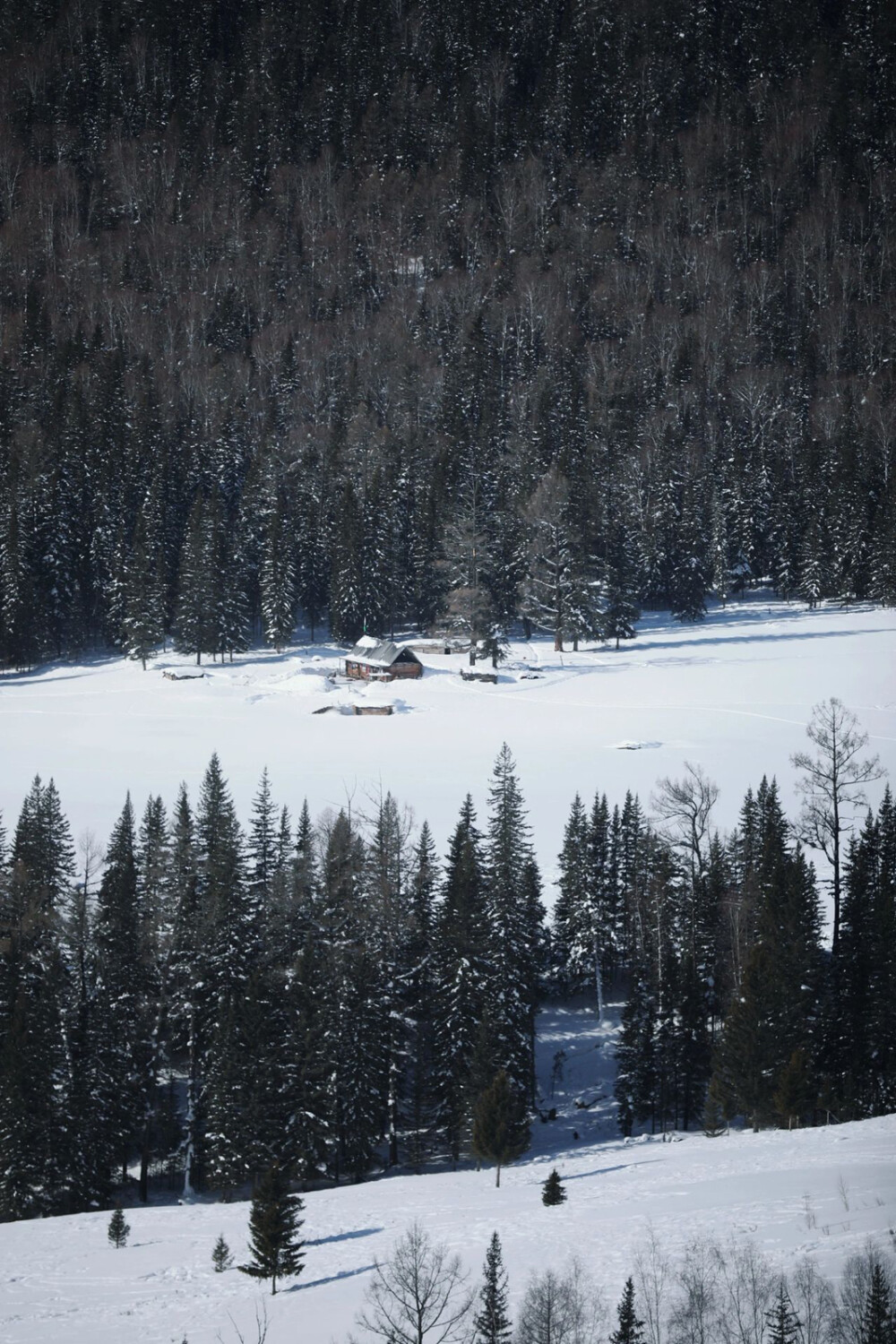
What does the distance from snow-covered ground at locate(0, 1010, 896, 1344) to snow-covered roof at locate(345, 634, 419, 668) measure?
161 ft

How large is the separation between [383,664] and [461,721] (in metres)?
11.7

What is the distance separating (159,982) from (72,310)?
13049 cm

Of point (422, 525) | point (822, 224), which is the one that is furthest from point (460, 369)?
point (822, 224)

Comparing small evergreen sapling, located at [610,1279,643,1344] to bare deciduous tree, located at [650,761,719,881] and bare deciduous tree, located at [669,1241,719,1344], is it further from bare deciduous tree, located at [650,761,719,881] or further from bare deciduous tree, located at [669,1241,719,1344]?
bare deciduous tree, located at [650,761,719,881]

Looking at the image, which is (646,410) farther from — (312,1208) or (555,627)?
(312,1208)

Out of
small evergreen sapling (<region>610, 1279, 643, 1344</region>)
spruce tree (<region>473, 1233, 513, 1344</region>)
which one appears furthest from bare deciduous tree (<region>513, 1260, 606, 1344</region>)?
small evergreen sapling (<region>610, 1279, 643, 1344</region>)

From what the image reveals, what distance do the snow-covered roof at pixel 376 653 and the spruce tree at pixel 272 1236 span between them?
55.8m

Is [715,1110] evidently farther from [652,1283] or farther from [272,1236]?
[652,1283]

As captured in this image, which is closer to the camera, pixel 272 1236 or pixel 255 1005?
pixel 272 1236

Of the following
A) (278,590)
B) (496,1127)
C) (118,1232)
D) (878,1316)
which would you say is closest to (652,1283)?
(878,1316)

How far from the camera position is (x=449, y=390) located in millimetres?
118000

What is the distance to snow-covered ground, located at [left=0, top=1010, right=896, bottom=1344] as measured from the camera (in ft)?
54.0

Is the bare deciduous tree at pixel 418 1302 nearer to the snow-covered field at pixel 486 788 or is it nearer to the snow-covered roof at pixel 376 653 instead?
the snow-covered field at pixel 486 788

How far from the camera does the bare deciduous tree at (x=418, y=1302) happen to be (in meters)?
14.9
